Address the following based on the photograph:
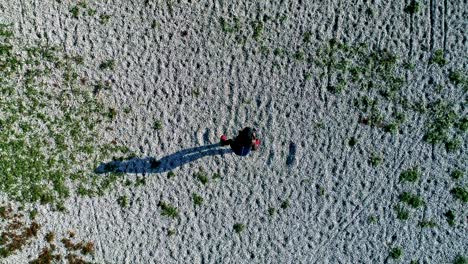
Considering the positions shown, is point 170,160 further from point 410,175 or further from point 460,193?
point 460,193

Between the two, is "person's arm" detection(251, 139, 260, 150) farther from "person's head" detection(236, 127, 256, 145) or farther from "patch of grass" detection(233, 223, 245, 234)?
"patch of grass" detection(233, 223, 245, 234)

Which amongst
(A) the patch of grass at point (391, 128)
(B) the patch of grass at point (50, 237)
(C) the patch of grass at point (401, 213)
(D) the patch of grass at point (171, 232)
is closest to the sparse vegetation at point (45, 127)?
(B) the patch of grass at point (50, 237)

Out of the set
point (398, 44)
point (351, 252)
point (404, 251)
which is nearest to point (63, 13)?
point (398, 44)

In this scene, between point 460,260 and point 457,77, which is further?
point 457,77

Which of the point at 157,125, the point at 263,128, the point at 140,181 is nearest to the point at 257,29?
the point at 263,128

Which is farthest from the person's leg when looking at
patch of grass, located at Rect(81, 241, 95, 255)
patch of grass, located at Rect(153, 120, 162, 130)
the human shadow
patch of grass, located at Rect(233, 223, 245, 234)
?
patch of grass, located at Rect(81, 241, 95, 255)

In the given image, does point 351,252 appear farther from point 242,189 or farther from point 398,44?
point 398,44
